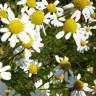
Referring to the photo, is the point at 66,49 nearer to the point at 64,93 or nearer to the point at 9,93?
the point at 64,93

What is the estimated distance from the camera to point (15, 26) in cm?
206

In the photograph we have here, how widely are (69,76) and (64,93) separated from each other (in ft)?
1.43

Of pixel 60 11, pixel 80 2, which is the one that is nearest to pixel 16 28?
pixel 80 2

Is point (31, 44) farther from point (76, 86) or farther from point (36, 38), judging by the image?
point (76, 86)

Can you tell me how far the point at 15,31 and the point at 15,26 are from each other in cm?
3

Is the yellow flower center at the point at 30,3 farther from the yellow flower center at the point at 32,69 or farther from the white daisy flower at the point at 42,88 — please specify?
the white daisy flower at the point at 42,88

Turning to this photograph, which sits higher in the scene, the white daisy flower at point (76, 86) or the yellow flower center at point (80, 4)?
the yellow flower center at point (80, 4)

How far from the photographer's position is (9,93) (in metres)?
2.01

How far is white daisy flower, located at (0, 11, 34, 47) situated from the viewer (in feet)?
6.55

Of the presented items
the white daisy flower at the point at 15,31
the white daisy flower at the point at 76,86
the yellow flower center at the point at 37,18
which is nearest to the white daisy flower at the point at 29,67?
A: the white daisy flower at the point at 76,86

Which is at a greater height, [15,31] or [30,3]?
[30,3]

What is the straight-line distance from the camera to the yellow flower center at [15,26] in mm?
2057

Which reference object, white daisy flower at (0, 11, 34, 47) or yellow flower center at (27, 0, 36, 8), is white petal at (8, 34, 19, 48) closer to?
white daisy flower at (0, 11, 34, 47)

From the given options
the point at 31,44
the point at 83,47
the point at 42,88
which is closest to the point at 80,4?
the point at 31,44
